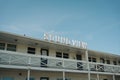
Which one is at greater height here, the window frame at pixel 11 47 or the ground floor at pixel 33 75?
the window frame at pixel 11 47

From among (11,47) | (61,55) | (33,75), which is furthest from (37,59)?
(61,55)

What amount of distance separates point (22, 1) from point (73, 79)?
472 inches

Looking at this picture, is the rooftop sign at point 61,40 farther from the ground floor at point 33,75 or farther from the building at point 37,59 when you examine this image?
the ground floor at point 33,75

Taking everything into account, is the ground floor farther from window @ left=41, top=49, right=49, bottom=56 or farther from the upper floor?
window @ left=41, top=49, right=49, bottom=56

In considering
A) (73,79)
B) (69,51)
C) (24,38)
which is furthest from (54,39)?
(73,79)

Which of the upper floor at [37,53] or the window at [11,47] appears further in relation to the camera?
the window at [11,47]

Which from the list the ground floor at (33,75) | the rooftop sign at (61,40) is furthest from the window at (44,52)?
the ground floor at (33,75)

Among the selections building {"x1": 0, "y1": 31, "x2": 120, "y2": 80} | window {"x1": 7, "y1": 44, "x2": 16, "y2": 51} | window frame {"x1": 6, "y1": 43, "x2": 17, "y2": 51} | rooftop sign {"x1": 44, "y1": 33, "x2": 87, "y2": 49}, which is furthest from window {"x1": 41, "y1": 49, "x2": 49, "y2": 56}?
window {"x1": 7, "y1": 44, "x2": 16, "y2": 51}

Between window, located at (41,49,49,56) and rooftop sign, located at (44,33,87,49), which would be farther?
window, located at (41,49,49,56)

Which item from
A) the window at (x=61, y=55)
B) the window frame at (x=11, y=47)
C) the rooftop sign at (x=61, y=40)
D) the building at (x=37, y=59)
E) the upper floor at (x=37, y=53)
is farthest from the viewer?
the window at (x=61, y=55)

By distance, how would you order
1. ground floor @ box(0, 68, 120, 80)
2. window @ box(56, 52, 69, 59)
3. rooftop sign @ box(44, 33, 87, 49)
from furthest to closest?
window @ box(56, 52, 69, 59) < rooftop sign @ box(44, 33, 87, 49) < ground floor @ box(0, 68, 120, 80)

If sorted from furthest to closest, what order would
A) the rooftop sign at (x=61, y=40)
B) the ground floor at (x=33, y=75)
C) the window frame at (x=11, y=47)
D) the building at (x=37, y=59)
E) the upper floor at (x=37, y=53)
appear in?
the rooftop sign at (x=61, y=40), the window frame at (x=11, y=47), the ground floor at (x=33, y=75), the upper floor at (x=37, y=53), the building at (x=37, y=59)

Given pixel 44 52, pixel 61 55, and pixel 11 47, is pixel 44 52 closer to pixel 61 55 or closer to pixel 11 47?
pixel 61 55

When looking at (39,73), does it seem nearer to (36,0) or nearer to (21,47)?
(21,47)
